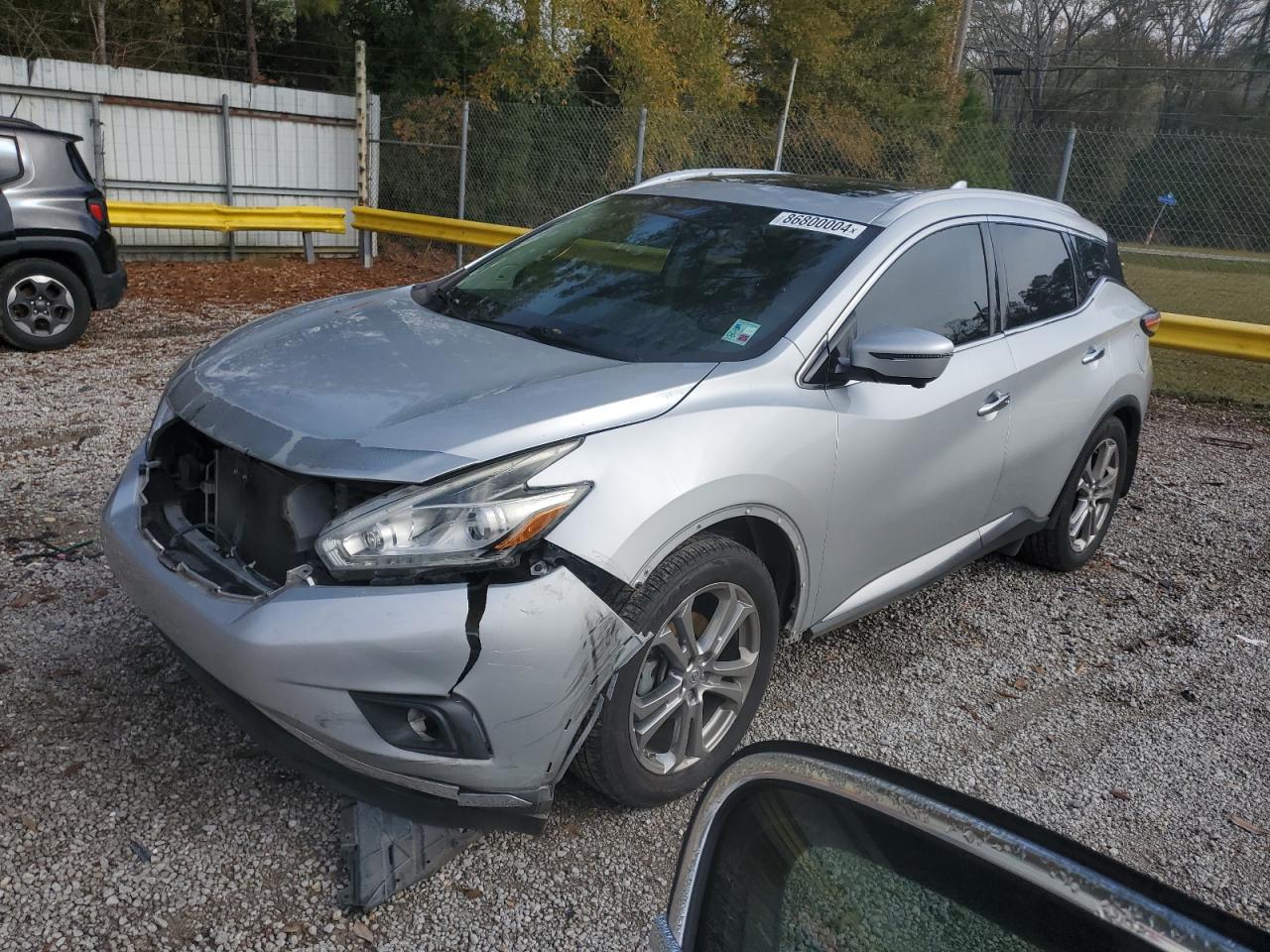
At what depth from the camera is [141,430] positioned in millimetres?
5992

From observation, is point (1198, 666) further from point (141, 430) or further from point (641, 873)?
point (141, 430)

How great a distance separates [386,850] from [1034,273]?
334 centimetres

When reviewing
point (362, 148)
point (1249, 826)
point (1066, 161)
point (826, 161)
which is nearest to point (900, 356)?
point (1249, 826)

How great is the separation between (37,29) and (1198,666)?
56.9ft

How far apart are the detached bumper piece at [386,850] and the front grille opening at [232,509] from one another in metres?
0.68

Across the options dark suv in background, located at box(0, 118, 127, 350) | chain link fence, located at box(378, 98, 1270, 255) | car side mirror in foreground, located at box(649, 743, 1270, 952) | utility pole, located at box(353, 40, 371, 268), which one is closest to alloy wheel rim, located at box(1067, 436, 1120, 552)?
car side mirror in foreground, located at box(649, 743, 1270, 952)

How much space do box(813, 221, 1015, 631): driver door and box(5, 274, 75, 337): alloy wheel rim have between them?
22.4 feet

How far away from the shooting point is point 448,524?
2.41 m

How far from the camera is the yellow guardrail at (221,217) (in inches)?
438

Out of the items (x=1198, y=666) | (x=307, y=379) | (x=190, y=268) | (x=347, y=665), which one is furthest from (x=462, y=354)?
(x=190, y=268)

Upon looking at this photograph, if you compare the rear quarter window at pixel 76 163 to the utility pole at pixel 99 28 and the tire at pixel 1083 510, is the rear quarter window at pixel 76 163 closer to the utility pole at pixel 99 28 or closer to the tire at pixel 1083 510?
the tire at pixel 1083 510

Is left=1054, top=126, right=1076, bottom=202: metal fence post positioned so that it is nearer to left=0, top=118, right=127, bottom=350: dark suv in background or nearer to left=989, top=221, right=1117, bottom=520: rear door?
left=989, top=221, right=1117, bottom=520: rear door

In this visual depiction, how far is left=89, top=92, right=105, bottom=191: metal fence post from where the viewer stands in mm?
12336

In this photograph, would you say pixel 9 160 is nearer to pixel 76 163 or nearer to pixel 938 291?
pixel 76 163
